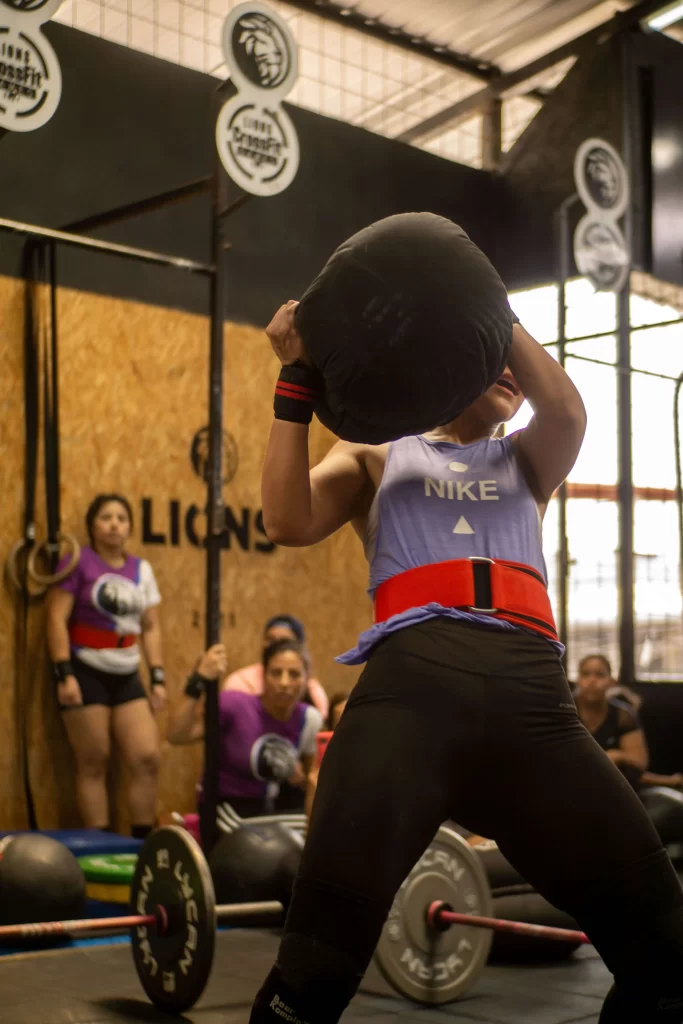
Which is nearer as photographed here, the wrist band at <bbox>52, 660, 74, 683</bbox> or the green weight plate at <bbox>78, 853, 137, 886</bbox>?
the green weight plate at <bbox>78, 853, 137, 886</bbox>

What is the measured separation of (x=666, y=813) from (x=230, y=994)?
2337mm

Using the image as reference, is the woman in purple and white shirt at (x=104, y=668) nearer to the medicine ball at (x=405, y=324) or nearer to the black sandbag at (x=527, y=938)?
the black sandbag at (x=527, y=938)

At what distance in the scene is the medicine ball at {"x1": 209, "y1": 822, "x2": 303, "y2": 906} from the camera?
12.0 ft

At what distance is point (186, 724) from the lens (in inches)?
180

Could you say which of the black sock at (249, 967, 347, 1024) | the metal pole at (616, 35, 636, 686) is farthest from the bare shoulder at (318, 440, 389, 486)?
the metal pole at (616, 35, 636, 686)

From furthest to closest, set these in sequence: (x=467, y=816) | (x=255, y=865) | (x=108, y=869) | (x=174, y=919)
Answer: (x=108, y=869) < (x=255, y=865) < (x=174, y=919) < (x=467, y=816)

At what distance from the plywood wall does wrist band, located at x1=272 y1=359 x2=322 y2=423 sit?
394cm

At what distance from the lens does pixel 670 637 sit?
7473 mm

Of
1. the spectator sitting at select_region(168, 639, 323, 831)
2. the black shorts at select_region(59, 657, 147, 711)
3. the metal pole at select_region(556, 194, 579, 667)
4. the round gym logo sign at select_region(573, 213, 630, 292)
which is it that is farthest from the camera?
the metal pole at select_region(556, 194, 579, 667)

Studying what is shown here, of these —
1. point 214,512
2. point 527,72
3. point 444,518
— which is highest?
point 527,72

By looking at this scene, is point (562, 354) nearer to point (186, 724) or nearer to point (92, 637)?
point (92, 637)

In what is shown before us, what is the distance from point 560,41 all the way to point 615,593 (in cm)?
368

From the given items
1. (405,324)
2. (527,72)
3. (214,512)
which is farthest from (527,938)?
(527,72)

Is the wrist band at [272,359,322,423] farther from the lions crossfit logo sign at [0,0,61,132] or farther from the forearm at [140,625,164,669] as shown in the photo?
the forearm at [140,625,164,669]
